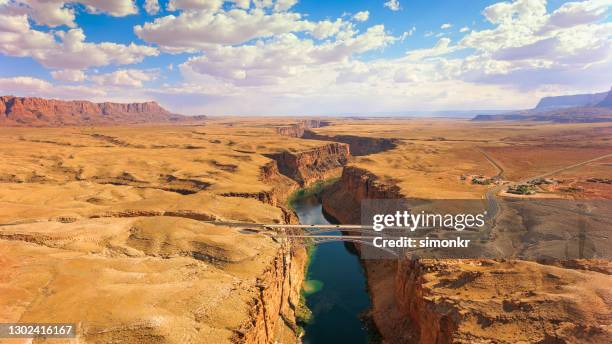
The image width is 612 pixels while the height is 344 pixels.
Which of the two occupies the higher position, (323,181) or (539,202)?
→ (539,202)

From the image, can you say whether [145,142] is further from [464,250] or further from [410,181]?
[464,250]

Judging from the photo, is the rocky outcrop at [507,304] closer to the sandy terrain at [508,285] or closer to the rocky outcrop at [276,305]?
the sandy terrain at [508,285]

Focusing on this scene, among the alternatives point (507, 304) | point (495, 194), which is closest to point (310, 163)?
point (495, 194)

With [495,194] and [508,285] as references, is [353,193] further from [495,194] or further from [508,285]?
[508,285]

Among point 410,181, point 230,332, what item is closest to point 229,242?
point 230,332

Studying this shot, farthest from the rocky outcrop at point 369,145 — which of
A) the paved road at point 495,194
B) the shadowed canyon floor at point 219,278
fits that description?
the shadowed canyon floor at point 219,278

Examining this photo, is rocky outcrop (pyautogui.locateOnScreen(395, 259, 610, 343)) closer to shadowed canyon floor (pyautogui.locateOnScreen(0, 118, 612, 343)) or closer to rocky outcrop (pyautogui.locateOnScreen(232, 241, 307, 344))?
shadowed canyon floor (pyautogui.locateOnScreen(0, 118, 612, 343))
